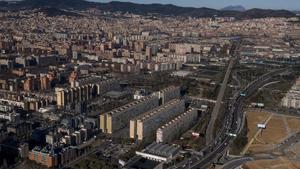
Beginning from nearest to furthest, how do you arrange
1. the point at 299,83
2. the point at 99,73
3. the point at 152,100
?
the point at 152,100 → the point at 299,83 → the point at 99,73

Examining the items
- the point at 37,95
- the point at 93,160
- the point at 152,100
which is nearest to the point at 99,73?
the point at 37,95

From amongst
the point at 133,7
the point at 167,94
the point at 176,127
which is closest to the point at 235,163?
the point at 176,127

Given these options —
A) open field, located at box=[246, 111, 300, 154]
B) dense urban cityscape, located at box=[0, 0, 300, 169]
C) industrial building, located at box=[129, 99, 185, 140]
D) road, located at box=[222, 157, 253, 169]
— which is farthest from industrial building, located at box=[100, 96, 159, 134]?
road, located at box=[222, 157, 253, 169]

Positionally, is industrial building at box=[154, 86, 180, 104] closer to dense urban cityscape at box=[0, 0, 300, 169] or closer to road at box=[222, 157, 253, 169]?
dense urban cityscape at box=[0, 0, 300, 169]

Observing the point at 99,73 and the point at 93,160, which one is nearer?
the point at 93,160

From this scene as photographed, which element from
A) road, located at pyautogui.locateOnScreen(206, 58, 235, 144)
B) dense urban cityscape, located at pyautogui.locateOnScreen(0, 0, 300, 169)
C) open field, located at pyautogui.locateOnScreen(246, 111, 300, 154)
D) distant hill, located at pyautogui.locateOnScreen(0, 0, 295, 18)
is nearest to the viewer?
dense urban cityscape, located at pyautogui.locateOnScreen(0, 0, 300, 169)

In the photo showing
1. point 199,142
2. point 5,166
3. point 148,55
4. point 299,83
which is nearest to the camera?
point 5,166

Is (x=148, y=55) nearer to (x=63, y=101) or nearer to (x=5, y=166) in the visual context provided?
(x=63, y=101)
